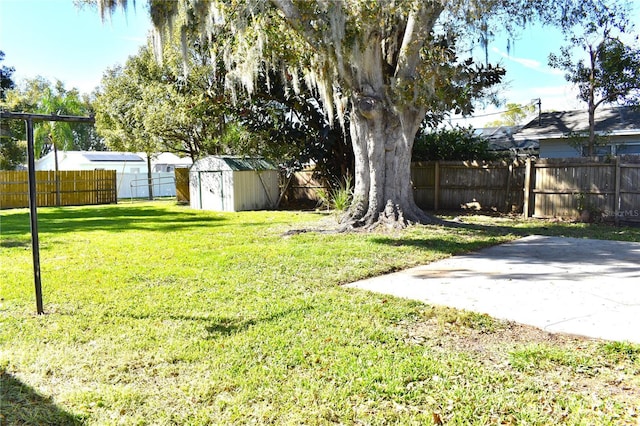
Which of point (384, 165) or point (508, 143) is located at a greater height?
point (508, 143)

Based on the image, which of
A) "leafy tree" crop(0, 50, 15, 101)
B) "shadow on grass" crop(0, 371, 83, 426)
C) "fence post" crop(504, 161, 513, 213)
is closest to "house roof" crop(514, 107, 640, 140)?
"fence post" crop(504, 161, 513, 213)

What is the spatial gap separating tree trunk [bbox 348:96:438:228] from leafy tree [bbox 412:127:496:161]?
489 cm

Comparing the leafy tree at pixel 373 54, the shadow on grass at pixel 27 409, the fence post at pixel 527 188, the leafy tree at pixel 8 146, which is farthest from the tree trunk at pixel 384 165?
the leafy tree at pixel 8 146

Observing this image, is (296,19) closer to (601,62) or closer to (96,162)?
(601,62)

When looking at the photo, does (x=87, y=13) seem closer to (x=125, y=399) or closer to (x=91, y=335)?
(x=91, y=335)

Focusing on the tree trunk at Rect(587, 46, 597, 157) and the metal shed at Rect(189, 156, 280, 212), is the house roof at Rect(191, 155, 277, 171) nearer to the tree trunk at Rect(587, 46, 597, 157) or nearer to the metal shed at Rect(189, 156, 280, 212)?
the metal shed at Rect(189, 156, 280, 212)

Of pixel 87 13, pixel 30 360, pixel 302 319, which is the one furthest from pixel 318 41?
pixel 30 360

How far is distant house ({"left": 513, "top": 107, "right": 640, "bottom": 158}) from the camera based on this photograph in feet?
46.9

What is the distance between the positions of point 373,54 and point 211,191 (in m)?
9.12

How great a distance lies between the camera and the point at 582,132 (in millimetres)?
14656

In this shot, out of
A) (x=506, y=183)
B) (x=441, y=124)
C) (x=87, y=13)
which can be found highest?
(x=87, y=13)

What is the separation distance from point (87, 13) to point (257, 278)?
277 inches

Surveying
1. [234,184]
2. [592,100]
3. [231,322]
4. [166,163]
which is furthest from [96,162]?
[231,322]

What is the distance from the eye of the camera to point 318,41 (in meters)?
8.72
